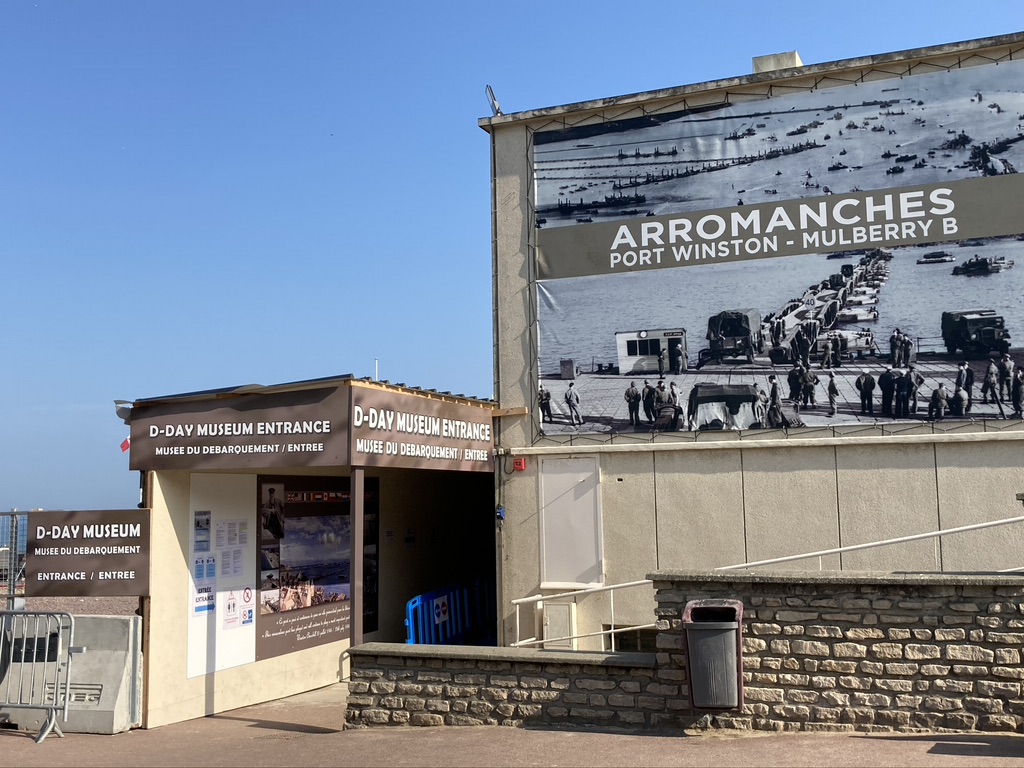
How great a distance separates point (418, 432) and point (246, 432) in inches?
72.6

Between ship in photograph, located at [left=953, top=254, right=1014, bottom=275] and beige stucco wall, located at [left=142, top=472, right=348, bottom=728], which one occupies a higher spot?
ship in photograph, located at [left=953, top=254, right=1014, bottom=275]

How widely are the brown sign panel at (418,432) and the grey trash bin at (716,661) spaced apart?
3.70 m

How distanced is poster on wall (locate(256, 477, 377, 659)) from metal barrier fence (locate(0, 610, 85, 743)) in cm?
226

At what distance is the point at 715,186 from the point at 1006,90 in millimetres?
3360

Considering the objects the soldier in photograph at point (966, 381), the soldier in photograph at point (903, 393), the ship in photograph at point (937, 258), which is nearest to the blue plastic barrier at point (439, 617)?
the soldier in photograph at point (903, 393)

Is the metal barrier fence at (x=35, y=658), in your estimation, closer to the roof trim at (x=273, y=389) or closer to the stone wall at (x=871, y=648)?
the roof trim at (x=273, y=389)

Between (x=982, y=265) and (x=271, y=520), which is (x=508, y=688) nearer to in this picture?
(x=271, y=520)

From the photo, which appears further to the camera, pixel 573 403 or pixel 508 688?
pixel 573 403

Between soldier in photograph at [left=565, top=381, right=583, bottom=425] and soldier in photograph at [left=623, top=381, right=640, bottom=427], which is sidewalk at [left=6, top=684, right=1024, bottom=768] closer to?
soldier in photograph at [left=565, top=381, right=583, bottom=425]

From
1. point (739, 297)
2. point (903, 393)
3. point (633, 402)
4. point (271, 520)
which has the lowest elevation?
point (271, 520)

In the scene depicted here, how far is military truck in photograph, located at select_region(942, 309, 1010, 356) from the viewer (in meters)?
10.9

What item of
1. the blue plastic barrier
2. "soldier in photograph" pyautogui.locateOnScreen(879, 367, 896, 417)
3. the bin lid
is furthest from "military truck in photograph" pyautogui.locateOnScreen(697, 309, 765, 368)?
the blue plastic barrier

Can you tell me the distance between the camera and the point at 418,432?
10953 millimetres

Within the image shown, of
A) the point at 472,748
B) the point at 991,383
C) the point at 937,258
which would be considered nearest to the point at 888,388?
the point at 991,383
